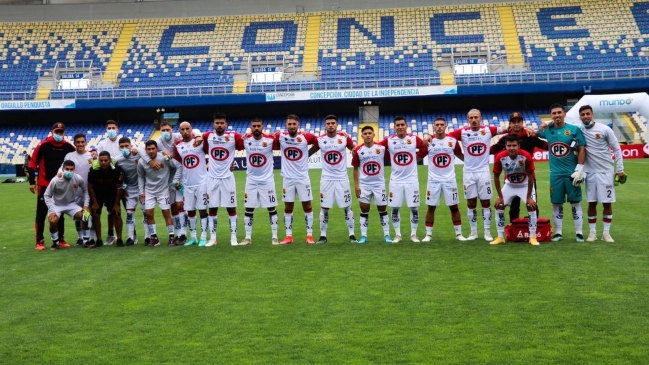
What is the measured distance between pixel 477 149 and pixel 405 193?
1.45 m

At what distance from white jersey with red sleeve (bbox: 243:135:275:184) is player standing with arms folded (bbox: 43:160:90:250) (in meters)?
3.03

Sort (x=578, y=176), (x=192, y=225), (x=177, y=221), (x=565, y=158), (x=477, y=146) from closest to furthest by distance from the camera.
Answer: (x=578, y=176)
(x=565, y=158)
(x=477, y=146)
(x=192, y=225)
(x=177, y=221)

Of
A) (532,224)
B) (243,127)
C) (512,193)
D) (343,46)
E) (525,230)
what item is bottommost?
(525,230)

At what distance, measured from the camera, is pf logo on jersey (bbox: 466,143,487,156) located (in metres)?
11.8

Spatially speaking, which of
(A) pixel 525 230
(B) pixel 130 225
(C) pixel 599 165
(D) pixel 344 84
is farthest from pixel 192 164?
(D) pixel 344 84

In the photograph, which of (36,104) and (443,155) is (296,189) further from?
(36,104)

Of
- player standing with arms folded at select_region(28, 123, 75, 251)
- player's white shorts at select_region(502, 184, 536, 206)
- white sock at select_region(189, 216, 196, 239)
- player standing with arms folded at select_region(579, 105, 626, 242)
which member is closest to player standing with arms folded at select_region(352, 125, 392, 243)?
player's white shorts at select_region(502, 184, 536, 206)

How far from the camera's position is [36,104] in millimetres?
47625

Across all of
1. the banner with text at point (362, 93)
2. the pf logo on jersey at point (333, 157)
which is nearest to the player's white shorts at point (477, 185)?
the pf logo on jersey at point (333, 157)

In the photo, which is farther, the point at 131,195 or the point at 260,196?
the point at 131,195

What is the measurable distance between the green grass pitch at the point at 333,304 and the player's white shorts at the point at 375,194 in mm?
770

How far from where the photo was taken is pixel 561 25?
49969 mm

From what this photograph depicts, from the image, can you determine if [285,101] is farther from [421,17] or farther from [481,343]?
[481,343]

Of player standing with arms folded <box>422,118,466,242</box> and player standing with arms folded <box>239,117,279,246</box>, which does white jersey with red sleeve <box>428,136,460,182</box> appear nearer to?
player standing with arms folded <box>422,118,466,242</box>
